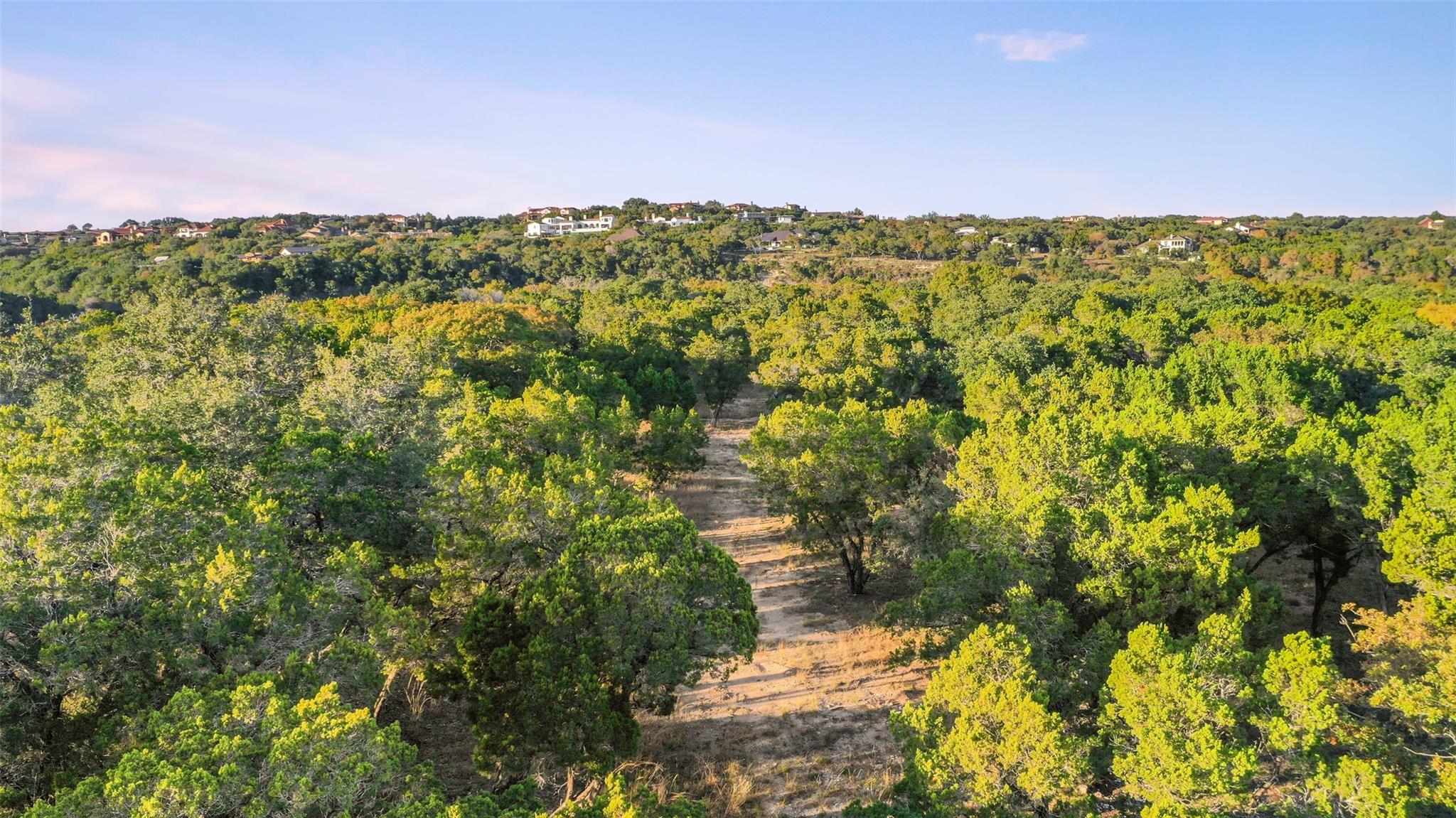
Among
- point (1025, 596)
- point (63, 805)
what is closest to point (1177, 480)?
point (1025, 596)

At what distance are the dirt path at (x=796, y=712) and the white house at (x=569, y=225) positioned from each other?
141 m

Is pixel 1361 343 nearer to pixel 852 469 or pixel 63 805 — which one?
pixel 852 469

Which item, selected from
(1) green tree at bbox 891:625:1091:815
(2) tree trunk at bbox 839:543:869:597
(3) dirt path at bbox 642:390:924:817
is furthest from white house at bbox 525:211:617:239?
(1) green tree at bbox 891:625:1091:815

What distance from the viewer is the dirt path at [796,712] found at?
17.6 m

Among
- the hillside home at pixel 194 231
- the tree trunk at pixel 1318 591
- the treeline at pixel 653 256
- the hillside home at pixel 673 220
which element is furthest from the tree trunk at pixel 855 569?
the hillside home at pixel 194 231

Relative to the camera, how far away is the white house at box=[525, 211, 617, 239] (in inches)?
6299

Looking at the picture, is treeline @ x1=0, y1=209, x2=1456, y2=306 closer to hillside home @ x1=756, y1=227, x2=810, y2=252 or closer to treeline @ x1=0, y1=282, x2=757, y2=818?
hillside home @ x1=756, y1=227, x2=810, y2=252

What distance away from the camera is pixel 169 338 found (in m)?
30.3

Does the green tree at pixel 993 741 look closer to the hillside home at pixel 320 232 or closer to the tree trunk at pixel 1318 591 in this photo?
the tree trunk at pixel 1318 591

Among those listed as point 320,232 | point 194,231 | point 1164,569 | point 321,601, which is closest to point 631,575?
point 321,601

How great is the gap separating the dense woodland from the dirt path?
128 centimetres

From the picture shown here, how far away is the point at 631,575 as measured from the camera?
51.3 feet

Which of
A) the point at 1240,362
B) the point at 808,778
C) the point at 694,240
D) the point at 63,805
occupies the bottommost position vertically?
the point at 808,778

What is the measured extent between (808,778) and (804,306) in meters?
49.8
